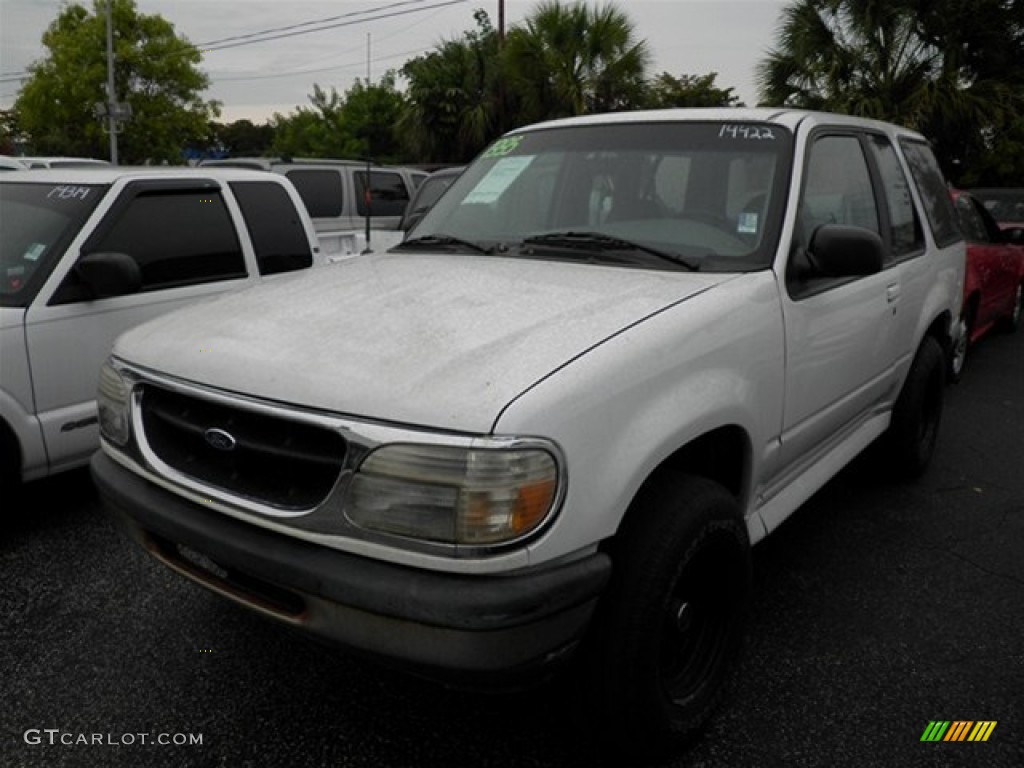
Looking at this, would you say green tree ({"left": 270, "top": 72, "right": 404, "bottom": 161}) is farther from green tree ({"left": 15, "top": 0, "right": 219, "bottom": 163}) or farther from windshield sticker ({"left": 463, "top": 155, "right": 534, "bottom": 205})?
windshield sticker ({"left": 463, "top": 155, "right": 534, "bottom": 205})

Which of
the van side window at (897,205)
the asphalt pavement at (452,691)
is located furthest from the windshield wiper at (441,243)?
the van side window at (897,205)

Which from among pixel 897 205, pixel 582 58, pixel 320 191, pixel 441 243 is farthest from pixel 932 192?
pixel 582 58

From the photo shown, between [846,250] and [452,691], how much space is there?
6.05ft

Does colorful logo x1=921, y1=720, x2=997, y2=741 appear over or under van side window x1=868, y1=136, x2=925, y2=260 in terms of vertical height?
under

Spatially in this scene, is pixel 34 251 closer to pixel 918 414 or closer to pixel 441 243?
pixel 441 243

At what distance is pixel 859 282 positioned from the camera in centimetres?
316

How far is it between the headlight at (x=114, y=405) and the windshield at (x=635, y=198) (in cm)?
126

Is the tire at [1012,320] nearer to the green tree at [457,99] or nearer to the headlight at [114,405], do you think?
the headlight at [114,405]

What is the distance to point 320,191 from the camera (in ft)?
33.2

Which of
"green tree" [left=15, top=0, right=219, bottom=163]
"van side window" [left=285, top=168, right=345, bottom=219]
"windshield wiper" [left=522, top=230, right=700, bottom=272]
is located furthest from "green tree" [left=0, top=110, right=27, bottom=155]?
"windshield wiper" [left=522, top=230, right=700, bottom=272]

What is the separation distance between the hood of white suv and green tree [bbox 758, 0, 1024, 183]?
499 inches

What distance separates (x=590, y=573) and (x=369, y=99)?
37261mm

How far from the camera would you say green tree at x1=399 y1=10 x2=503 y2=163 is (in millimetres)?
20453

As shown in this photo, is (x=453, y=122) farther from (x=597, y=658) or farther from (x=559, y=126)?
(x=597, y=658)
